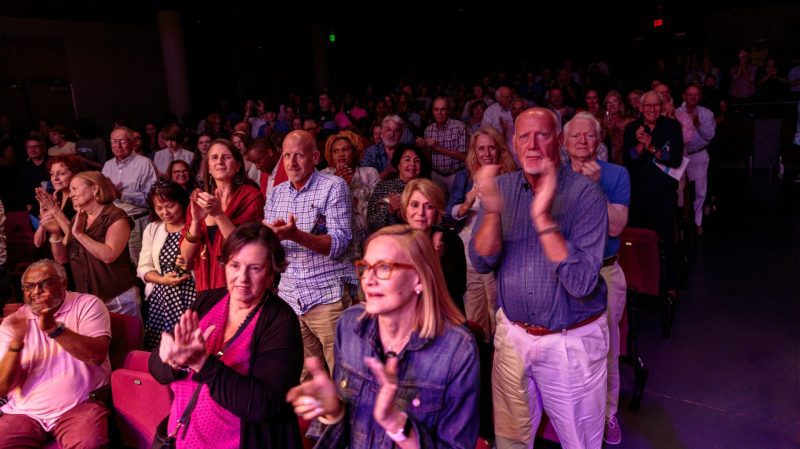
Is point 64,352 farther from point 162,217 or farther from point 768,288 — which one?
point 768,288

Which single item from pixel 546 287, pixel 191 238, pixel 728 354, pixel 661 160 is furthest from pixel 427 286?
pixel 661 160

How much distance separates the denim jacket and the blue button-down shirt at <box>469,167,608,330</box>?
44 centimetres

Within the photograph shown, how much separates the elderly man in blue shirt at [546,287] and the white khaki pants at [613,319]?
0.66m

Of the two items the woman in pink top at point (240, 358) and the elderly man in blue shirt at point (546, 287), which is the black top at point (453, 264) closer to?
the elderly man in blue shirt at point (546, 287)

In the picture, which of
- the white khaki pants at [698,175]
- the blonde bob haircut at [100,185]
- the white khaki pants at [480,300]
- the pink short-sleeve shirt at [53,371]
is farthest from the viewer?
the white khaki pants at [698,175]

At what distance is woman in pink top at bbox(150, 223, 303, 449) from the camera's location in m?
1.72

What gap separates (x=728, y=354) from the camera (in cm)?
370

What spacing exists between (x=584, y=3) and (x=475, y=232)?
15245mm

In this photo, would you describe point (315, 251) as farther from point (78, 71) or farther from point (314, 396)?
point (78, 71)

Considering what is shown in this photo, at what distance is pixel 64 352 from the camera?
262 cm

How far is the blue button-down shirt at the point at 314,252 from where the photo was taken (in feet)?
9.31

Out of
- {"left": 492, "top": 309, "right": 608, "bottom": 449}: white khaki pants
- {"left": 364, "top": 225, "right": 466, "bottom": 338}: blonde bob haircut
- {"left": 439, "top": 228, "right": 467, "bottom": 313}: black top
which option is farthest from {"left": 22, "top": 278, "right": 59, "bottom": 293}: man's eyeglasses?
{"left": 492, "top": 309, "right": 608, "bottom": 449}: white khaki pants

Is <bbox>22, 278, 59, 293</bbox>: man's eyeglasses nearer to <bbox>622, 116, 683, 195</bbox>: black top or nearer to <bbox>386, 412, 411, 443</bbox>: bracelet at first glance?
<bbox>386, 412, 411, 443</bbox>: bracelet

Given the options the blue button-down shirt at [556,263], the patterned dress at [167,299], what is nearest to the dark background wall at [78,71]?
the patterned dress at [167,299]
